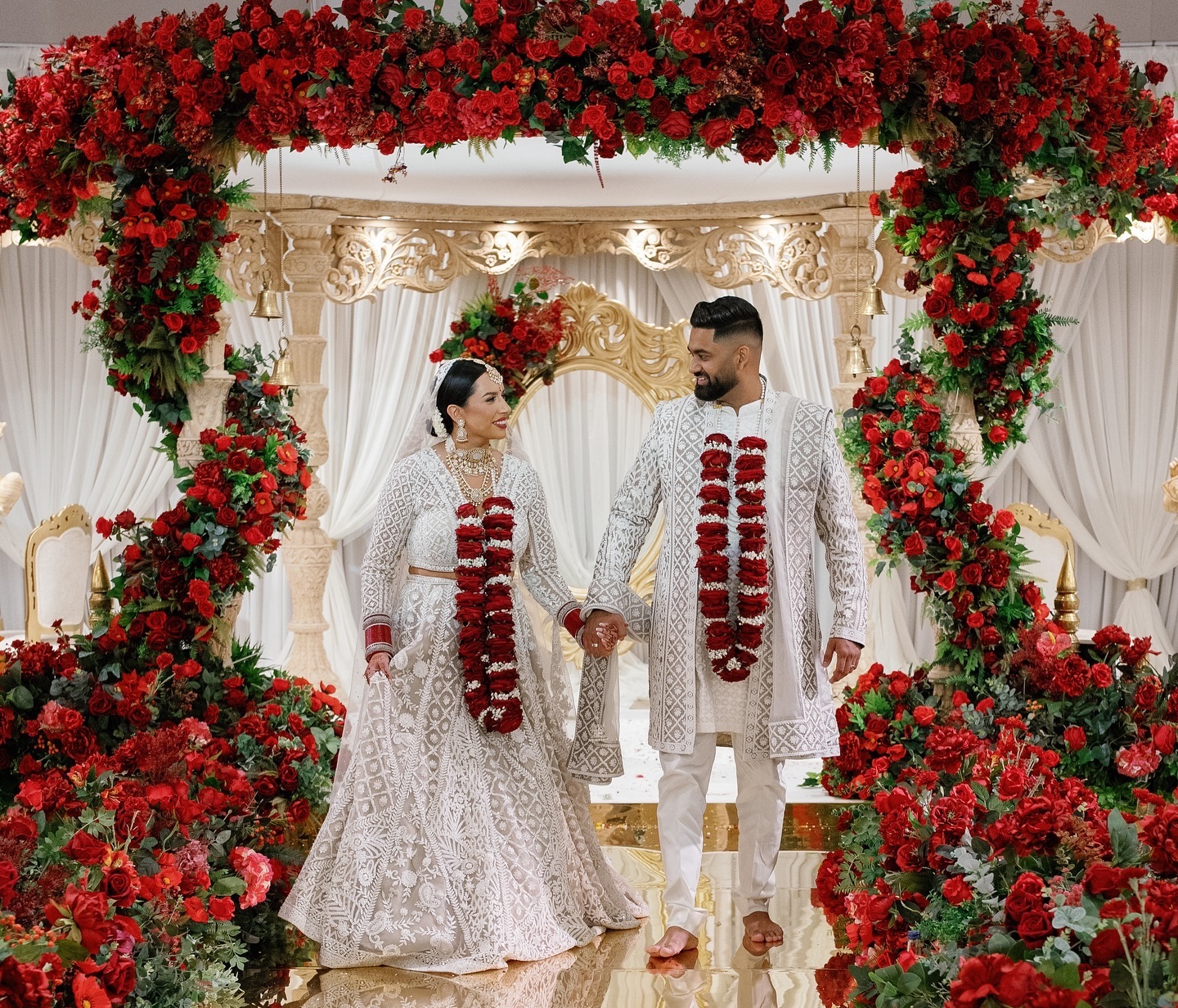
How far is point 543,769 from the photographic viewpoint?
471cm

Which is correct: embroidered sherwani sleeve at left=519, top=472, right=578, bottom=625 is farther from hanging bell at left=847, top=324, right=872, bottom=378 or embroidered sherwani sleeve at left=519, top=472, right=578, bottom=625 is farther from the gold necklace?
hanging bell at left=847, top=324, right=872, bottom=378

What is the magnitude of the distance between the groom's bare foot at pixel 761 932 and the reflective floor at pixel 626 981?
3cm

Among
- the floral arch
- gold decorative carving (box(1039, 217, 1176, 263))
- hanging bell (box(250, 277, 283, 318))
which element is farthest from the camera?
gold decorative carving (box(1039, 217, 1176, 263))

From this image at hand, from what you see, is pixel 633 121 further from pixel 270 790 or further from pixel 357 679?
pixel 270 790

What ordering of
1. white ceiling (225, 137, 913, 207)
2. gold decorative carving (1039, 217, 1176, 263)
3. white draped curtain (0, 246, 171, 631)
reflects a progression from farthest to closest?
white draped curtain (0, 246, 171, 631)
white ceiling (225, 137, 913, 207)
gold decorative carving (1039, 217, 1176, 263)

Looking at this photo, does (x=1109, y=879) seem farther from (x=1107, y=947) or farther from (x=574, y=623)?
(x=574, y=623)

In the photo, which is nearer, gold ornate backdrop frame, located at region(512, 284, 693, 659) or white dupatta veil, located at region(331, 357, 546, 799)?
white dupatta veil, located at region(331, 357, 546, 799)

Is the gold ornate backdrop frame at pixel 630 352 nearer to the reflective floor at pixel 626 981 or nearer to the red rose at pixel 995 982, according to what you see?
the reflective floor at pixel 626 981

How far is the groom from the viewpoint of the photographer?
4.48 meters

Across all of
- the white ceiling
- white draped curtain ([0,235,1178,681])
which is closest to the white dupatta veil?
the white ceiling

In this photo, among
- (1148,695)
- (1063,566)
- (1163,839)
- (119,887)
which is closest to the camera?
(1163,839)

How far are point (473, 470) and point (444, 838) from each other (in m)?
1.22

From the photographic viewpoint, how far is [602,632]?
177 inches

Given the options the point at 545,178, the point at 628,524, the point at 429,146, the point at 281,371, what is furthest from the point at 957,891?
the point at 545,178
